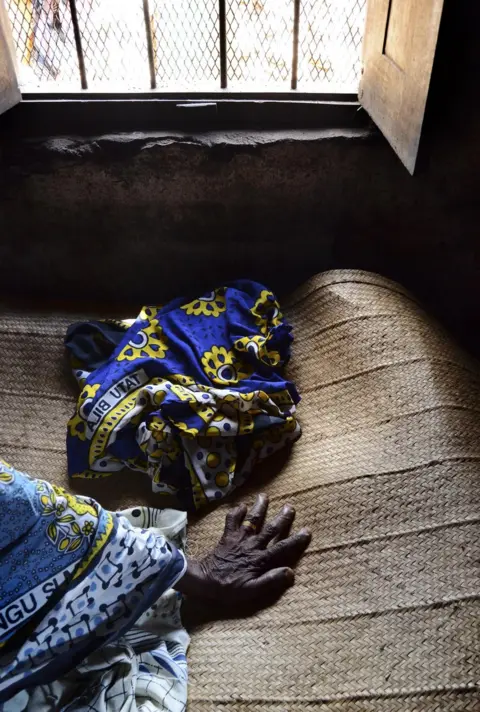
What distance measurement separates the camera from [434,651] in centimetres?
105

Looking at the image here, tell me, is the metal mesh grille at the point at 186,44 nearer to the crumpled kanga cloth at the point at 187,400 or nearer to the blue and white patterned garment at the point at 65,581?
the crumpled kanga cloth at the point at 187,400

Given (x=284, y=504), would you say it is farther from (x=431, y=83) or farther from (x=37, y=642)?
(x=431, y=83)

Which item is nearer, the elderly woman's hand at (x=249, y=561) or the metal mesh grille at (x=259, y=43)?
the elderly woman's hand at (x=249, y=561)

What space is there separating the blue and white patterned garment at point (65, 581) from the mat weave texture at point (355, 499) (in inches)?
8.0

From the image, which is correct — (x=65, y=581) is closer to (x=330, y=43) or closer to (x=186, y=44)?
(x=186, y=44)

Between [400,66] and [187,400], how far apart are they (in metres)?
0.89

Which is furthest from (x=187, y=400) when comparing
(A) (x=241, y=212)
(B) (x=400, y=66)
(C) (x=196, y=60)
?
(C) (x=196, y=60)

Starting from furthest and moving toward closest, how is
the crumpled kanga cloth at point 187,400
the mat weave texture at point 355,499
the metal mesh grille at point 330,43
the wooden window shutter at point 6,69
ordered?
the metal mesh grille at point 330,43, the wooden window shutter at point 6,69, the crumpled kanga cloth at point 187,400, the mat weave texture at point 355,499

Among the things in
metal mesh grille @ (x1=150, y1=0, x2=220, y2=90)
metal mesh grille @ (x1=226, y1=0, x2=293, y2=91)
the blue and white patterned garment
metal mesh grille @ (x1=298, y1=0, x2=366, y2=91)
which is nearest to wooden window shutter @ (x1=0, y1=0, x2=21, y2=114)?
metal mesh grille @ (x1=150, y1=0, x2=220, y2=90)

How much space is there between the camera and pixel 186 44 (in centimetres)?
177

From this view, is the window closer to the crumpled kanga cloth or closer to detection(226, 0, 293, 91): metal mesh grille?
detection(226, 0, 293, 91): metal mesh grille

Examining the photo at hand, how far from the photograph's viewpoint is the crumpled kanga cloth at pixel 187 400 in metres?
1.45

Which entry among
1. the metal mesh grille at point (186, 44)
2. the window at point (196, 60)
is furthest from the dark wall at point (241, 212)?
the metal mesh grille at point (186, 44)

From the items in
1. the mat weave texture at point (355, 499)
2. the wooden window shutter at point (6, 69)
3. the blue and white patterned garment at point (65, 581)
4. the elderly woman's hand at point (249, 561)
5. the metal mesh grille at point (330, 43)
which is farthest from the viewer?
the metal mesh grille at point (330, 43)
